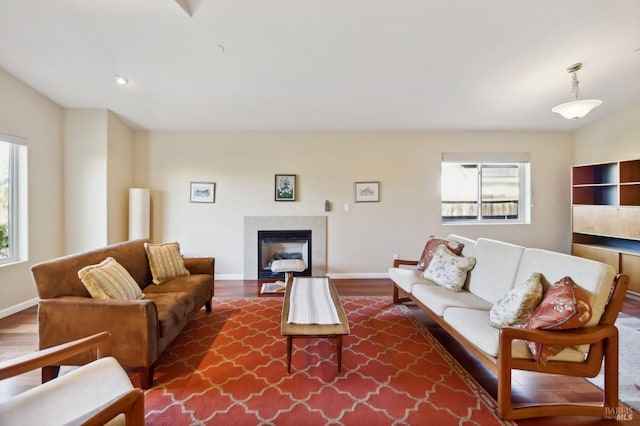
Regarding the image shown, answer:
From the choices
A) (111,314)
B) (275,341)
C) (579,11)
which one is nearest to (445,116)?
(579,11)

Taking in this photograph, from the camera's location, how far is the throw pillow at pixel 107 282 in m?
1.96

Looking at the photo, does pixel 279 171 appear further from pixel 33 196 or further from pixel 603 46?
pixel 603 46

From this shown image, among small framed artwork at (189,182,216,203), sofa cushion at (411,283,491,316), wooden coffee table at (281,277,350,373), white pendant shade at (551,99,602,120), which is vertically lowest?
wooden coffee table at (281,277,350,373)

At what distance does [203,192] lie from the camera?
4523 mm

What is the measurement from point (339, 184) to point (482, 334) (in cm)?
321

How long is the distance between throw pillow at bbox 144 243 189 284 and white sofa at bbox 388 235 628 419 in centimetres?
261

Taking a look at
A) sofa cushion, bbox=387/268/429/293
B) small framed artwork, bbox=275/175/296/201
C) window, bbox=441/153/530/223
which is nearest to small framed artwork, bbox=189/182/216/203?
small framed artwork, bbox=275/175/296/201

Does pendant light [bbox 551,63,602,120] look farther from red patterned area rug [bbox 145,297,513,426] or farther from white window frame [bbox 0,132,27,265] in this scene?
white window frame [bbox 0,132,27,265]

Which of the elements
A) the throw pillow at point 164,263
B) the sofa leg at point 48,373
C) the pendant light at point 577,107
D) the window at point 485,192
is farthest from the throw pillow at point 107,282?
the window at point 485,192

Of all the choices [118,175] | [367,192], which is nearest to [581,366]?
[367,192]

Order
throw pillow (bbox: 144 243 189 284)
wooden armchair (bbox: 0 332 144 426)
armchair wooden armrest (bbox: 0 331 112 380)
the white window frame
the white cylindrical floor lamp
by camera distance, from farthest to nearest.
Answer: the white cylindrical floor lamp < the white window frame < throw pillow (bbox: 144 243 189 284) < armchair wooden armrest (bbox: 0 331 112 380) < wooden armchair (bbox: 0 332 144 426)

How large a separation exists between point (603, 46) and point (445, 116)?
169 cm

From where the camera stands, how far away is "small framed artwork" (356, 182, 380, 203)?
4.61 meters

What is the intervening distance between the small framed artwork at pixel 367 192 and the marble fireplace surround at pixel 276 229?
87 cm
